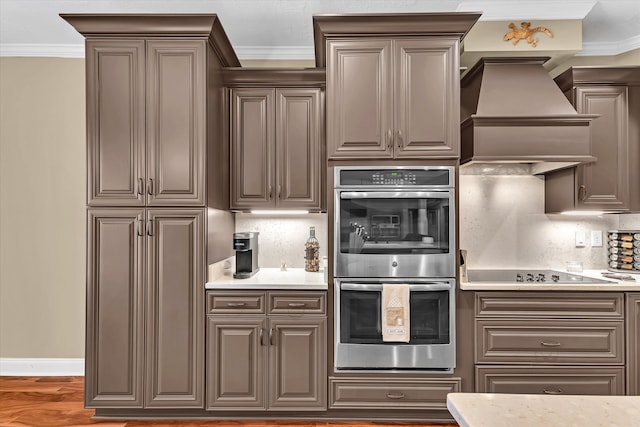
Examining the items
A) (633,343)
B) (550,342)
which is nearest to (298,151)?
(550,342)

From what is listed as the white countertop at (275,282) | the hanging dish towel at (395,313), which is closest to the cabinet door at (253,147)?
the white countertop at (275,282)

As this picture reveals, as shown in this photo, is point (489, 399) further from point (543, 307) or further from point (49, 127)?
point (49, 127)

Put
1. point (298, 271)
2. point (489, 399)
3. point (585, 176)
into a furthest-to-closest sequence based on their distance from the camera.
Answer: point (298, 271)
point (585, 176)
point (489, 399)

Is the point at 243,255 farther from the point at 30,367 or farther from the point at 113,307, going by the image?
the point at 30,367

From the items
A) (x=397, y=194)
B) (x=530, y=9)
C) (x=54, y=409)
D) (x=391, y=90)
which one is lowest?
(x=54, y=409)

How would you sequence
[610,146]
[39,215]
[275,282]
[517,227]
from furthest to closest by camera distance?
[39,215], [517,227], [610,146], [275,282]

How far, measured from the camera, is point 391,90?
2643 mm

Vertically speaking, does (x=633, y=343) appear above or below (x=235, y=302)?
below

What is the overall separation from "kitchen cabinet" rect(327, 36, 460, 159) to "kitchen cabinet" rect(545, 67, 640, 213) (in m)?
1.08

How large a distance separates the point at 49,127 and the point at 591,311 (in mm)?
4309

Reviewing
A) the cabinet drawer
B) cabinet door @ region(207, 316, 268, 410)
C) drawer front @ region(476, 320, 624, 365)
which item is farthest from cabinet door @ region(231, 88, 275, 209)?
drawer front @ region(476, 320, 624, 365)

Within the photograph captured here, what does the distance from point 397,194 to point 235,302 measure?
1252mm

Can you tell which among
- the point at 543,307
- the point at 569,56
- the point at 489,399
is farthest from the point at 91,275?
the point at 569,56

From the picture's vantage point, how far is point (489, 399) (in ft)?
2.81
